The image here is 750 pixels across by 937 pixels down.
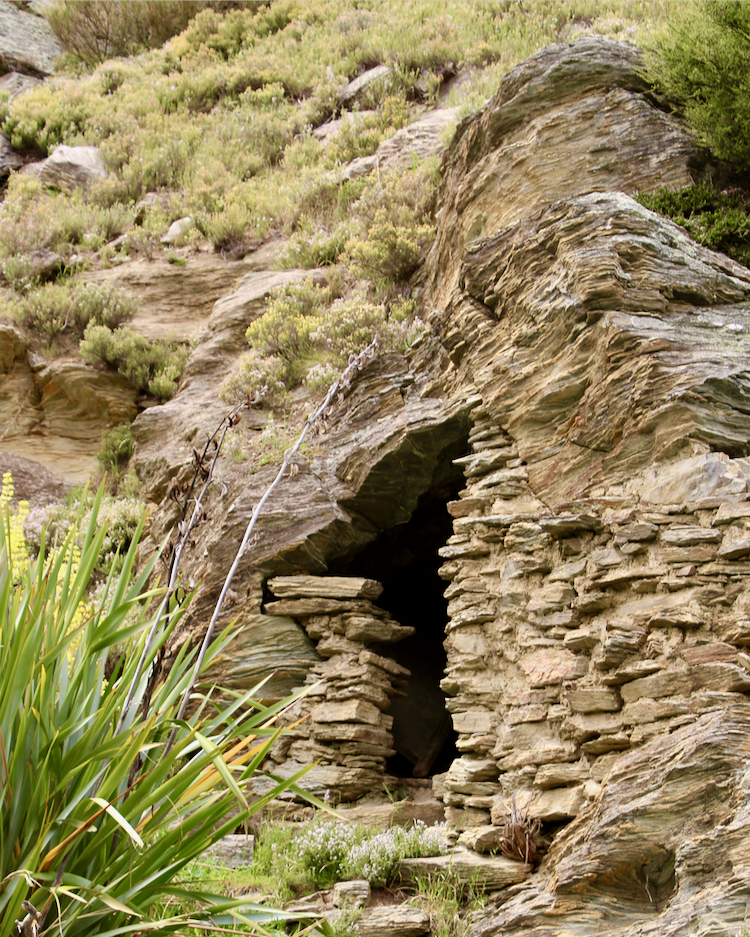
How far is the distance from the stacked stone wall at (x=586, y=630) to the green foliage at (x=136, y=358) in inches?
280

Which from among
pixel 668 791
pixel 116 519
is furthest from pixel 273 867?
pixel 116 519

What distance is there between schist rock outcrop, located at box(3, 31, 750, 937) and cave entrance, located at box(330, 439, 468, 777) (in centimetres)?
3

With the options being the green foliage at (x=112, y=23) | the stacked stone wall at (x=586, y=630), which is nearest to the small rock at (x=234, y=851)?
the stacked stone wall at (x=586, y=630)

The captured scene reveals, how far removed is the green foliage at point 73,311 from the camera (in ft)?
38.9

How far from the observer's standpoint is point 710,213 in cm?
657

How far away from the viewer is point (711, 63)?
274 inches

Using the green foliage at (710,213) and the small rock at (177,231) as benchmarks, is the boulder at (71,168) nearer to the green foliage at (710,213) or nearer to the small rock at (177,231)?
the small rock at (177,231)

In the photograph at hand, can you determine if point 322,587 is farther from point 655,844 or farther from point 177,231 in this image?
point 177,231

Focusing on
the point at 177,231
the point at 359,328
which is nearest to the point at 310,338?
the point at 359,328

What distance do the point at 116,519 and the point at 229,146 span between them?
10.5 m

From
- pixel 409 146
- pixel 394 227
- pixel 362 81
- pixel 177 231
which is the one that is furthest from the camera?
pixel 362 81

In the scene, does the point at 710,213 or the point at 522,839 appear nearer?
the point at 522,839

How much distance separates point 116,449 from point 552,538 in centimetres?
778

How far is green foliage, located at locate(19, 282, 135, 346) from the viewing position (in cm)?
1185
